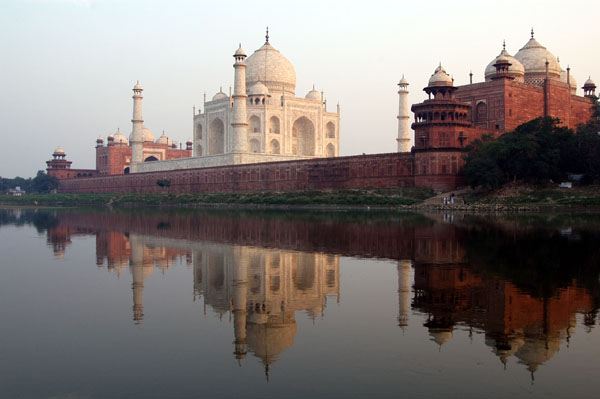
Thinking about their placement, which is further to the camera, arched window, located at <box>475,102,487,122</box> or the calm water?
arched window, located at <box>475,102,487,122</box>

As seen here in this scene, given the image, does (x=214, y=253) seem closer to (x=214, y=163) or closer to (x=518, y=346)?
(x=518, y=346)

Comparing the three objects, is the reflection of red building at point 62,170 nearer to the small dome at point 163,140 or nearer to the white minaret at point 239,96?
the small dome at point 163,140

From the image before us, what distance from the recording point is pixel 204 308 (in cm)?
706

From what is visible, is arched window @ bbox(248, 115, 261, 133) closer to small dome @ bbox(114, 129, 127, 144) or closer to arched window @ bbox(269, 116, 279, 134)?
arched window @ bbox(269, 116, 279, 134)

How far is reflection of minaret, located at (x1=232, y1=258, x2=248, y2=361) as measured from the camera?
5.45 metres

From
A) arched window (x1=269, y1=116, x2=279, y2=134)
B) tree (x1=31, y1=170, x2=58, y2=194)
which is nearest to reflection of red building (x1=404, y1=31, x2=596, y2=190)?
arched window (x1=269, y1=116, x2=279, y2=134)

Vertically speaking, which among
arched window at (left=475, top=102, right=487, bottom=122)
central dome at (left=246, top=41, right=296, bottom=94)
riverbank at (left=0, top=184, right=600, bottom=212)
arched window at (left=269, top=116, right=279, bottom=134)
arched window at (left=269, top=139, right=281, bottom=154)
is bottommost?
riverbank at (left=0, top=184, right=600, bottom=212)

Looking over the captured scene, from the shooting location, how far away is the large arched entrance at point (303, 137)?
54.3m

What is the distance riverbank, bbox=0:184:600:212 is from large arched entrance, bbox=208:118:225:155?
7.65m

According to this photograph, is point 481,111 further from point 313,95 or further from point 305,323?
point 305,323

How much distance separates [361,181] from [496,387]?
33761 mm

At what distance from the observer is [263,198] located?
39469 millimetres

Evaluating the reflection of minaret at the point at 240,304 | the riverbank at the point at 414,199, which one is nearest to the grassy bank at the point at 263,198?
the riverbank at the point at 414,199

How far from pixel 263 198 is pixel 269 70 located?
17297 mm
